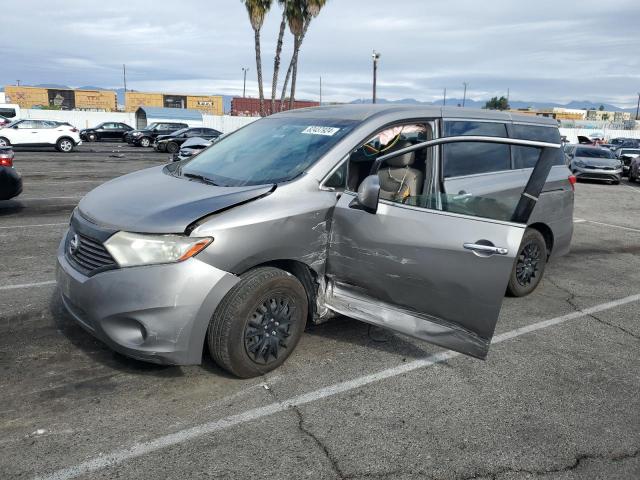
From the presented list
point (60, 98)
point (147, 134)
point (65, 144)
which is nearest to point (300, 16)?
point (147, 134)

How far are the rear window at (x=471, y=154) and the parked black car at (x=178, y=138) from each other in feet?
75.8

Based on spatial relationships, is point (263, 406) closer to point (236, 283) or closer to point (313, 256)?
point (236, 283)

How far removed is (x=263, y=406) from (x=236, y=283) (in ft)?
2.54

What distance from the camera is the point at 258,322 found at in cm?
338

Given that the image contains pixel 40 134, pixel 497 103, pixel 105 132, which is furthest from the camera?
pixel 497 103

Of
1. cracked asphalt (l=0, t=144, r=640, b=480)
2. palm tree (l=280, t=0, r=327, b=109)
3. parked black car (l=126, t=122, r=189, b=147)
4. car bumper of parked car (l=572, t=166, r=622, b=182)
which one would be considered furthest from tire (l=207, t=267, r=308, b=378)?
parked black car (l=126, t=122, r=189, b=147)

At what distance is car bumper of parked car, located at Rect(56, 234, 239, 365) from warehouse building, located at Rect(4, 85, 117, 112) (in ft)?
234

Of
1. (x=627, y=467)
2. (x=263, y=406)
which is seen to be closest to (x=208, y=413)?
(x=263, y=406)

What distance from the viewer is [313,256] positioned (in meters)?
3.59

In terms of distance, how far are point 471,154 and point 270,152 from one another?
166 cm

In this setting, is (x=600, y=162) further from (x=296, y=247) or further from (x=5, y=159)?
(x=296, y=247)

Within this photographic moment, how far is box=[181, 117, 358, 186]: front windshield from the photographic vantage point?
3744 mm

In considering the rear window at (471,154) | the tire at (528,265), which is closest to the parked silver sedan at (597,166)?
the tire at (528,265)

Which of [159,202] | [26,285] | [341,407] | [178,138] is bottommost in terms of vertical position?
[341,407]
